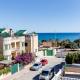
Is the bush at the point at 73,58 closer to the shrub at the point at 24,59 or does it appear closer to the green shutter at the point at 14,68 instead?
the shrub at the point at 24,59

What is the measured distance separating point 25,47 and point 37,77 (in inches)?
838

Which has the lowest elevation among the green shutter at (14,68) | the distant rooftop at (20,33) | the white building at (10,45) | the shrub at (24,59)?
the green shutter at (14,68)

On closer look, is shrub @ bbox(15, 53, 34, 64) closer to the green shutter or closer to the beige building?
the green shutter

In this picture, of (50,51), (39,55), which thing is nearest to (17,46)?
(39,55)

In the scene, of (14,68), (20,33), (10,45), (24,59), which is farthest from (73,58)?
(20,33)

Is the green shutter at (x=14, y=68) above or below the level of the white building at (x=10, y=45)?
below

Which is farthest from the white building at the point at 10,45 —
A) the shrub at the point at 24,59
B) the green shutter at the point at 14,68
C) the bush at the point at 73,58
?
the bush at the point at 73,58

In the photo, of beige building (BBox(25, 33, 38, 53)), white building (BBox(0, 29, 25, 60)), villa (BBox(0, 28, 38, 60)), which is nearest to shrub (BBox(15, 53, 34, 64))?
white building (BBox(0, 29, 25, 60))

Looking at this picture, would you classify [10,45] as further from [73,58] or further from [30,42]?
[73,58]

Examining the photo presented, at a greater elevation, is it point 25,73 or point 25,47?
point 25,47

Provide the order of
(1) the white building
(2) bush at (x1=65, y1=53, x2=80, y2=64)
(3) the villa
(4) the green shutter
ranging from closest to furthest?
(4) the green shutter
(2) bush at (x1=65, y1=53, x2=80, y2=64)
(1) the white building
(3) the villa

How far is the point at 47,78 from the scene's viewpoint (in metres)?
35.2

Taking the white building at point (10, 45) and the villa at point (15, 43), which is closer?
the white building at point (10, 45)

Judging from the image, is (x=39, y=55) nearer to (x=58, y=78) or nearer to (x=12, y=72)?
(x=12, y=72)
